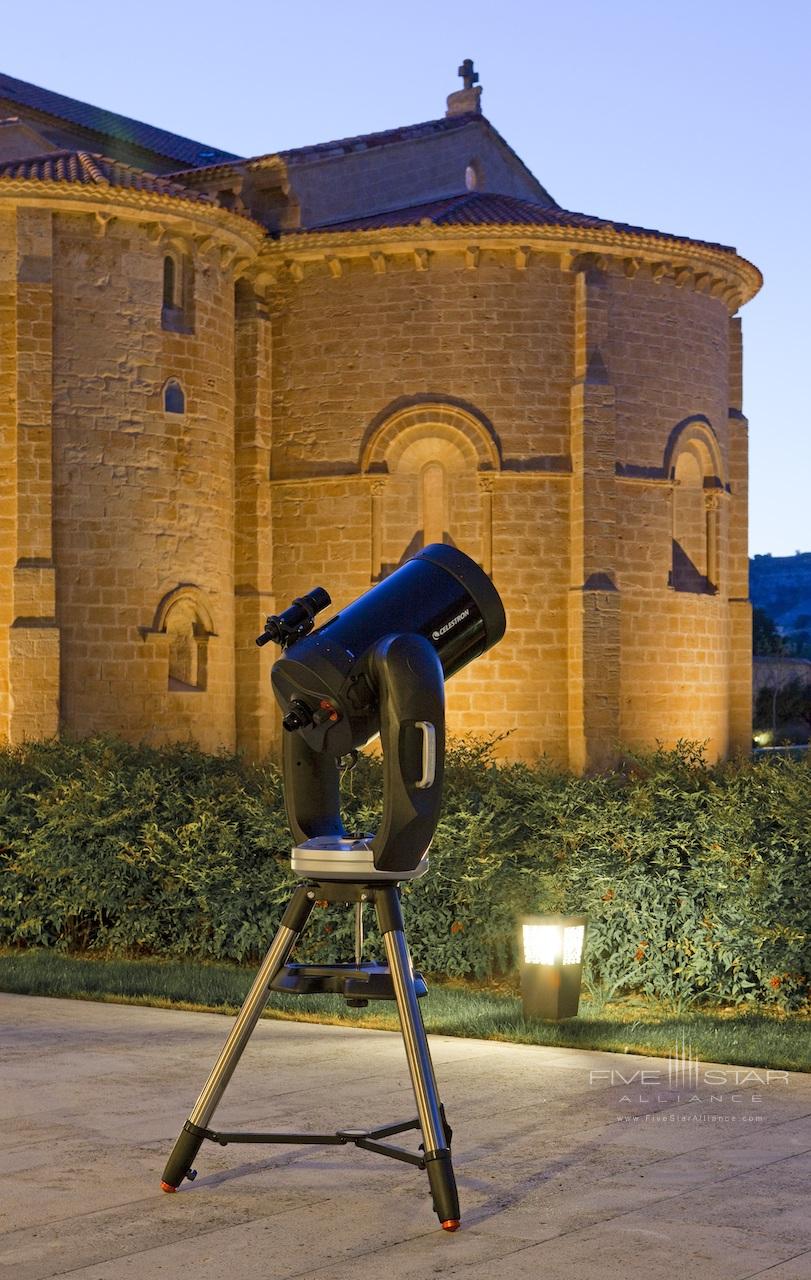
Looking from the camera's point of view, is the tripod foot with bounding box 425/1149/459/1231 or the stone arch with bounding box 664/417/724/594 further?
the stone arch with bounding box 664/417/724/594

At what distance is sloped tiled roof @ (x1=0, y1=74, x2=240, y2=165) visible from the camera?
30.5 m

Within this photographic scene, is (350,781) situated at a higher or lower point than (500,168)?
lower

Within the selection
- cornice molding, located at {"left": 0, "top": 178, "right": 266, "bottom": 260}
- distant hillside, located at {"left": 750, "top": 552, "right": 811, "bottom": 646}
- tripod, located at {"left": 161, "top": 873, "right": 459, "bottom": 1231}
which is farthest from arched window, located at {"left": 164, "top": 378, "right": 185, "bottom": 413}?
distant hillside, located at {"left": 750, "top": 552, "right": 811, "bottom": 646}

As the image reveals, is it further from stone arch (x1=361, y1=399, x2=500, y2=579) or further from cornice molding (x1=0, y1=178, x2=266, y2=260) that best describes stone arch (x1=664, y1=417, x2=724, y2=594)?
cornice molding (x1=0, y1=178, x2=266, y2=260)

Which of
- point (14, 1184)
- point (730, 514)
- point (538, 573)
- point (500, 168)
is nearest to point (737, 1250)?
point (14, 1184)

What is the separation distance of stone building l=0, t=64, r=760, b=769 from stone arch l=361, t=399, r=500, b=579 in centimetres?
4

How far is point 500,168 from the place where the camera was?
104 ft

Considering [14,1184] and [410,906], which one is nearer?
[14,1184]

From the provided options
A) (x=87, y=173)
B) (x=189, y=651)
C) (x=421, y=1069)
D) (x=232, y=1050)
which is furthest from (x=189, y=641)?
(x=421, y=1069)

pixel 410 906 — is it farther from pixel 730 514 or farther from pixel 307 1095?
pixel 730 514

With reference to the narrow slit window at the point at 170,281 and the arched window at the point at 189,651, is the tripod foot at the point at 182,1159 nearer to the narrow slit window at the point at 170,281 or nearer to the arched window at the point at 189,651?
the arched window at the point at 189,651

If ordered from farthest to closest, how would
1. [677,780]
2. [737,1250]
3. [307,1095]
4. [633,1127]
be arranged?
1. [677,780]
2. [307,1095]
3. [633,1127]
4. [737,1250]

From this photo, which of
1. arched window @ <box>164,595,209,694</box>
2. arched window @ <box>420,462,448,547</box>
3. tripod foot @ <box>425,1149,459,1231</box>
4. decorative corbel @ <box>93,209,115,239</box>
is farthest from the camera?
arched window @ <box>420,462,448,547</box>

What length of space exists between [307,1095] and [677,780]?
13.7ft
